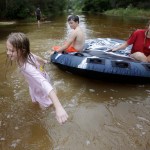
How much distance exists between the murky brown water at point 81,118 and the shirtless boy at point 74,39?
28.5 inches

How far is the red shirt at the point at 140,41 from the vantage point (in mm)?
5500

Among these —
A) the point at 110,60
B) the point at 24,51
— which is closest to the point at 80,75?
the point at 110,60

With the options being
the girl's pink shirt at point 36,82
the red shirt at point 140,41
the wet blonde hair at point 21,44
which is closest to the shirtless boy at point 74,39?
the red shirt at point 140,41

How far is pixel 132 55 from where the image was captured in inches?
225

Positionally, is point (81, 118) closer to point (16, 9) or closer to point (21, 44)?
point (21, 44)

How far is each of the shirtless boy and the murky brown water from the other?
725mm

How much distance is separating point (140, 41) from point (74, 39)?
1.38m

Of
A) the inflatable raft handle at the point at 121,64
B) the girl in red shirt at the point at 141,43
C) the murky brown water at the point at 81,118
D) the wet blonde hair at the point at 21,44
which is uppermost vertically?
the wet blonde hair at the point at 21,44

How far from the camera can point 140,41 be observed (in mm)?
5551

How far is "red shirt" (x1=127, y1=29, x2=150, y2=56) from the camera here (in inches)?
217

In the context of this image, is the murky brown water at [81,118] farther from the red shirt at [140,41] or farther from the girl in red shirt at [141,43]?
the red shirt at [140,41]

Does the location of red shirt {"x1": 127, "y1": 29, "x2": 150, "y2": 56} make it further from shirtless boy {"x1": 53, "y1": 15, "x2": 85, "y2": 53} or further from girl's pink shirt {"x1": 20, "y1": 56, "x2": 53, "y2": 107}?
girl's pink shirt {"x1": 20, "y1": 56, "x2": 53, "y2": 107}

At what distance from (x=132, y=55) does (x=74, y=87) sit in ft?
4.79

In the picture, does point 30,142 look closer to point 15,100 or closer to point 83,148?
point 83,148
